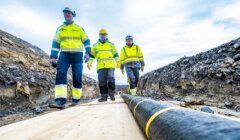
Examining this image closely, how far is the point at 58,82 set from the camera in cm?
539

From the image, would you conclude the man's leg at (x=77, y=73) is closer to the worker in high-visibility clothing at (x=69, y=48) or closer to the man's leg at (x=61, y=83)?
the worker in high-visibility clothing at (x=69, y=48)

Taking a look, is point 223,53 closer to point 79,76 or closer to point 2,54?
point 79,76

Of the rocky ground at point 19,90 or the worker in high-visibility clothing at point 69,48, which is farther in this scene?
the rocky ground at point 19,90

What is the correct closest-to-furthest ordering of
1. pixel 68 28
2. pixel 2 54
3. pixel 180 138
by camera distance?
pixel 180 138, pixel 68 28, pixel 2 54

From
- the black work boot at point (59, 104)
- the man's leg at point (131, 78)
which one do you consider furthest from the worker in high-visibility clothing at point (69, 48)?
the man's leg at point (131, 78)

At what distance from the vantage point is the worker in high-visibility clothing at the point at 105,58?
23.6ft

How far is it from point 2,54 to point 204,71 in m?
7.18

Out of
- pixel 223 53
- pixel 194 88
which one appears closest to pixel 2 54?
pixel 194 88

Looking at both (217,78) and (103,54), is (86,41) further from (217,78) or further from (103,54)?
(217,78)

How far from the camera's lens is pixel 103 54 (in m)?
7.22

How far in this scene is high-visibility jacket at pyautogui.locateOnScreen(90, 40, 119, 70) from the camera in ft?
23.6

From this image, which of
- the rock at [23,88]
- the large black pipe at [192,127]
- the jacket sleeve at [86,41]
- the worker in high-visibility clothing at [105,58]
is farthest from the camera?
the worker in high-visibility clothing at [105,58]

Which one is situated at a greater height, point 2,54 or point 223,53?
point 2,54

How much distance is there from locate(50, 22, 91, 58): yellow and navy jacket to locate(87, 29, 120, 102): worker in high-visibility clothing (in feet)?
4.47
